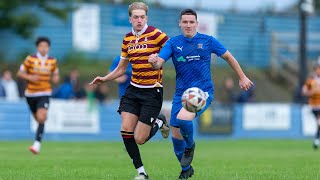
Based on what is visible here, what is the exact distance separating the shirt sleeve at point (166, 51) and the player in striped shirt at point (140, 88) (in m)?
0.36

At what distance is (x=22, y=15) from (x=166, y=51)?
2296cm

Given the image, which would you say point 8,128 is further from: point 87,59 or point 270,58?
point 270,58

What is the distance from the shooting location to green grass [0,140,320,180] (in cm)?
1324

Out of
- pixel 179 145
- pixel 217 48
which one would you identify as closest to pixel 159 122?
pixel 179 145

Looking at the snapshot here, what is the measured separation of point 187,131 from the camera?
12086 millimetres

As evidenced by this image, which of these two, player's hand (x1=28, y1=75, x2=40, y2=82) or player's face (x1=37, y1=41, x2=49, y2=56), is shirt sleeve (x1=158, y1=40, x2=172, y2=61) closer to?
player's hand (x1=28, y1=75, x2=40, y2=82)

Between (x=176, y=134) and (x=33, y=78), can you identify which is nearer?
(x=176, y=134)

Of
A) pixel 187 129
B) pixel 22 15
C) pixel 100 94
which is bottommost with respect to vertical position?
pixel 100 94

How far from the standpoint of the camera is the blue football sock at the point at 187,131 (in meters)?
12.0

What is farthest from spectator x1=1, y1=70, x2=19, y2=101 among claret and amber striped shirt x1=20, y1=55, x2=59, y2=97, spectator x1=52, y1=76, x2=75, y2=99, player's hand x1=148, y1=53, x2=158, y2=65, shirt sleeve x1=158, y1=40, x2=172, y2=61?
player's hand x1=148, y1=53, x2=158, y2=65

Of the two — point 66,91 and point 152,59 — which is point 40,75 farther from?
point 66,91

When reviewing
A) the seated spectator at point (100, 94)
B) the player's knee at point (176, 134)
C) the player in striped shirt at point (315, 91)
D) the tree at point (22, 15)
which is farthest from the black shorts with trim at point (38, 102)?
the tree at point (22, 15)

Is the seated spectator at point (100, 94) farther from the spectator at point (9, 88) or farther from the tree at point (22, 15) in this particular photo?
the tree at point (22, 15)

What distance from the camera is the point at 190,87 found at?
12258mm
